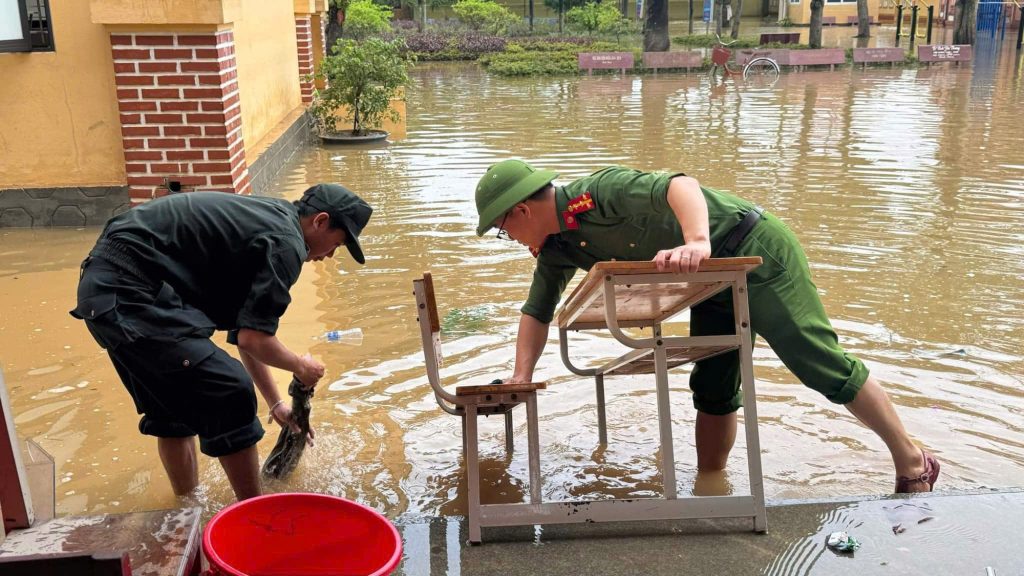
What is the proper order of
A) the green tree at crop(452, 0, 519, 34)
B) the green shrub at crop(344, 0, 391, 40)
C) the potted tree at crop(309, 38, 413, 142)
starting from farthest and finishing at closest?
the green tree at crop(452, 0, 519, 34) < the green shrub at crop(344, 0, 391, 40) < the potted tree at crop(309, 38, 413, 142)

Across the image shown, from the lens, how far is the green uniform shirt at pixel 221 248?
9.88ft

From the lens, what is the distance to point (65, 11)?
7.13 m

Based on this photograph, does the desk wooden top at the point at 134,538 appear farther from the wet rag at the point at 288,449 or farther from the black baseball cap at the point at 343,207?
the black baseball cap at the point at 343,207

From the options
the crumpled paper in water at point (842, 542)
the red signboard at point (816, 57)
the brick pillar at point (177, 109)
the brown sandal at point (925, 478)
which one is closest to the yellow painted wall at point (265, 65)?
the brick pillar at point (177, 109)

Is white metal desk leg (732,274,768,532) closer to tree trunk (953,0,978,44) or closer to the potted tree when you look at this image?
the potted tree

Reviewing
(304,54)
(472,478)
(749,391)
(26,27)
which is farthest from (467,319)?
(304,54)

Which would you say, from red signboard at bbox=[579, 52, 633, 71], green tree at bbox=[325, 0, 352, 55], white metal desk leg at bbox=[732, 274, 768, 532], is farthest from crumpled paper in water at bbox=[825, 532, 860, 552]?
red signboard at bbox=[579, 52, 633, 71]

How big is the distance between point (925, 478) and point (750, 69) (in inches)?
890

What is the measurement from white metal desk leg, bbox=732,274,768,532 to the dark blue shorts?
1.64 metres

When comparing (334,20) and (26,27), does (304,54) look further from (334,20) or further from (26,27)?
(334,20)

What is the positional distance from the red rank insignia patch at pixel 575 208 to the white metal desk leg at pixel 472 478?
71 cm

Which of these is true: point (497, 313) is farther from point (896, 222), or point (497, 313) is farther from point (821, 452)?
point (896, 222)

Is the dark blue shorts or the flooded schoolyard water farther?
the flooded schoolyard water

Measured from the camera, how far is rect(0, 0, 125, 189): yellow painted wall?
7227 millimetres
